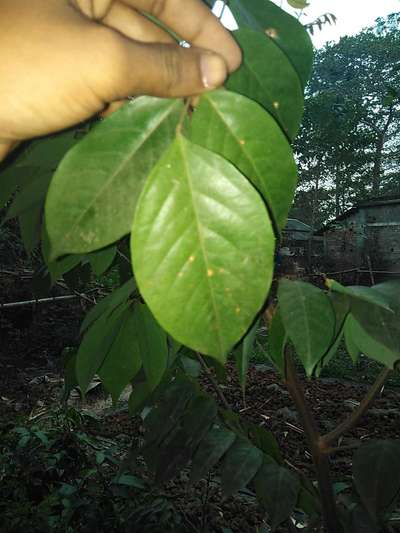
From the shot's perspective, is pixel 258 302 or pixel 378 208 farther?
pixel 378 208

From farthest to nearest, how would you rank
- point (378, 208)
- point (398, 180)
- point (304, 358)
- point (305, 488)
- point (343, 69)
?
point (343, 69), point (398, 180), point (378, 208), point (305, 488), point (304, 358)

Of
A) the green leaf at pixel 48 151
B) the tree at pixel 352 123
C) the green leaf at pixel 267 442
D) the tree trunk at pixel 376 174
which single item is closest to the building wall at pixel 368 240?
the tree at pixel 352 123

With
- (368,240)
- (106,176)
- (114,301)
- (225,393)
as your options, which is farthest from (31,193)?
(368,240)

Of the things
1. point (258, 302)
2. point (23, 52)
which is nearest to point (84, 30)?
point (23, 52)

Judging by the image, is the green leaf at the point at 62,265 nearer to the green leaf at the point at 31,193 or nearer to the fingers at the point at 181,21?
the green leaf at the point at 31,193

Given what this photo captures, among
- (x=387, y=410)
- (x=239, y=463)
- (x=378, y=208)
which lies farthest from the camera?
(x=378, y=208)

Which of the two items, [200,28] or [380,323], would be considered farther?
[380,323]

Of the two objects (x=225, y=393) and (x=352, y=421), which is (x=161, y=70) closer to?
(x=352, y=421)

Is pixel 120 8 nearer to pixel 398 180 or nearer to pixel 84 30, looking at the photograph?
pixel 84 30
